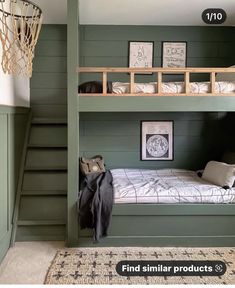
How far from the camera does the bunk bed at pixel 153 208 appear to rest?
2834 mm

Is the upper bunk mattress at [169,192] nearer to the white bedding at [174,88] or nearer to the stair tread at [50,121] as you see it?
the white bedding at [174,88]

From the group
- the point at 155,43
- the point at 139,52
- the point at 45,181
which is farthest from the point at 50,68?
the point at 45,181

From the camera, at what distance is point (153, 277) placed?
2389mm

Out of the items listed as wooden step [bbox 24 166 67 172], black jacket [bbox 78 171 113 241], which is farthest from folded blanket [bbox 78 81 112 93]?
wooden step [bbox 24 166 67 172]

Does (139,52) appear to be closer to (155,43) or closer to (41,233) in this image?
(155,43)

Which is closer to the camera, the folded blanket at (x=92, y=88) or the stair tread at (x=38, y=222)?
the folded blanket at (x=92, y=88)

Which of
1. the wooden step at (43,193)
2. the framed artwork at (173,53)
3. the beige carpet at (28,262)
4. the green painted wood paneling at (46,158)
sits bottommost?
the beige carpet at (28,262)

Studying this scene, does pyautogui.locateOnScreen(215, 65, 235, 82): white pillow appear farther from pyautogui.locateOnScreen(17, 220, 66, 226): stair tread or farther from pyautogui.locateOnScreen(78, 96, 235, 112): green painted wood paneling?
pyautogui.locateOnScreen(17, 220, 66, 226): stair tread

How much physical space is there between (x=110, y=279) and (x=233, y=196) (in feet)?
4.63

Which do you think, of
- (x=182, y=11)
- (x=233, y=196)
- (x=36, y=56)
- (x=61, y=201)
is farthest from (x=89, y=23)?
(x=233, y=196)

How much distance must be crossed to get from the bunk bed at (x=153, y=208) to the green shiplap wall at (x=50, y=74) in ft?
4.12

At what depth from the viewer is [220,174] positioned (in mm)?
3115

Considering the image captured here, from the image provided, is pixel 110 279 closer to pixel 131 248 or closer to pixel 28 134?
A: pixel 131 248

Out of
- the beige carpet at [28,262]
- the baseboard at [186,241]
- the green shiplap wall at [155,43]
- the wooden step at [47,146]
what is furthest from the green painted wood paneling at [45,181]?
the green shiplap wall at [155,43]
